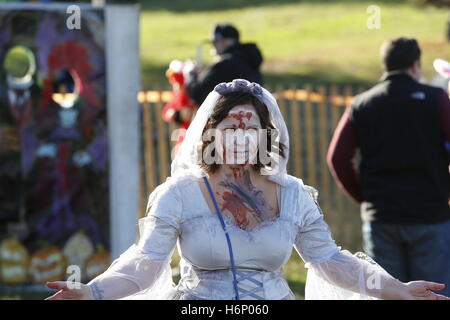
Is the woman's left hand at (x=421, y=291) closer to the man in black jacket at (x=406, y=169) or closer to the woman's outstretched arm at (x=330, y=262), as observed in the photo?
the woman's outstretched arm at (x=330, y=262)

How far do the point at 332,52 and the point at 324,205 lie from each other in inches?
442

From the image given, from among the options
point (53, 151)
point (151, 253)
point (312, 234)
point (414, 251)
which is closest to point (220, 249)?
point (151, 253)

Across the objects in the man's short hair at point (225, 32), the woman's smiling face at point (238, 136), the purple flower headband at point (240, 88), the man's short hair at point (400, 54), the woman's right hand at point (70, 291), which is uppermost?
the man's short hair at point (225, 32)

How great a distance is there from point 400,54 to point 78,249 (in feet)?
10.4

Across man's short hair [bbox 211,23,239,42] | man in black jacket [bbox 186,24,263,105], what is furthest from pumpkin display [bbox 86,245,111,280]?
man's short hair [bbox 211,23,239,42]

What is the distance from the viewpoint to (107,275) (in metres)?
3.75

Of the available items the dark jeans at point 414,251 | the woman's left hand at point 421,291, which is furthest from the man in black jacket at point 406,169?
the woman's left hand at point 421,291

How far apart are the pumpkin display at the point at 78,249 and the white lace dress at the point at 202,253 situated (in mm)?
3983

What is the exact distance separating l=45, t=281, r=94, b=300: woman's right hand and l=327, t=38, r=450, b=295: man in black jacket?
8.14 feet

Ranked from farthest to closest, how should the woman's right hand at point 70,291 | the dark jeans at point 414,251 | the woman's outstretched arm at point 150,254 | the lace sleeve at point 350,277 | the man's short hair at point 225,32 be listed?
the man's short hair at point 225,32 < the dark jeans at point 414,251 < the lace sleeve at point 350,277 < the woman's outstretched arm at point 150,254 < the woman's right hand at point 70,291

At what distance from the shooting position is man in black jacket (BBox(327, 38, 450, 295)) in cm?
570

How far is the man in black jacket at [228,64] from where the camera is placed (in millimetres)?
7094
